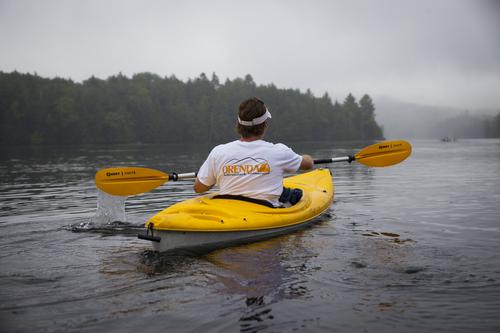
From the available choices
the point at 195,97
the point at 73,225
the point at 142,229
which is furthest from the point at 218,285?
the point at 195,97

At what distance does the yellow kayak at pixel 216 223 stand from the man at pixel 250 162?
203mm

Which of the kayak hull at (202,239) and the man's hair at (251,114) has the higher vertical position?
the man's hair at (251,114)

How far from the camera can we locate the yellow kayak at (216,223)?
223 inches

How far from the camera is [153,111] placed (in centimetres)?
10456

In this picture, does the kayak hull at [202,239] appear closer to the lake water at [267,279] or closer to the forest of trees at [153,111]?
the lake water at [267,279]

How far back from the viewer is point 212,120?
375ft

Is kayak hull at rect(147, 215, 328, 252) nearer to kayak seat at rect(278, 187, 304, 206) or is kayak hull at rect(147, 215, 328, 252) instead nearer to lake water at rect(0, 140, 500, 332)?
Result: lake water at rect(0, 140, 500, 332)

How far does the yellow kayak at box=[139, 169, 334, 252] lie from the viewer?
5664 millimetres

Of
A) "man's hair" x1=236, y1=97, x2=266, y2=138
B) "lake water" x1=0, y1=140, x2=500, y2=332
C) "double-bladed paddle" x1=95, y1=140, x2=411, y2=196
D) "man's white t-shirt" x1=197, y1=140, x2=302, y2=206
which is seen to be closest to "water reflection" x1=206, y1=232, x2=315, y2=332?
"lake water" x1=0, y1=140, x2=500, y2=332

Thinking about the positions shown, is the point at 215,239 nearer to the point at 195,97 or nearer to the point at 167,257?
the point at 167,257

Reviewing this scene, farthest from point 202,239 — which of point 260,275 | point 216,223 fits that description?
point 260,275

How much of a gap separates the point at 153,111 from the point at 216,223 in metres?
102

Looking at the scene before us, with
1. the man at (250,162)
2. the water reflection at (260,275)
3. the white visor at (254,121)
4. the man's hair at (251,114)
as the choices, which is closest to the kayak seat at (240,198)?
the man at (250,162)

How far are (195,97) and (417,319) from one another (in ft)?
413
